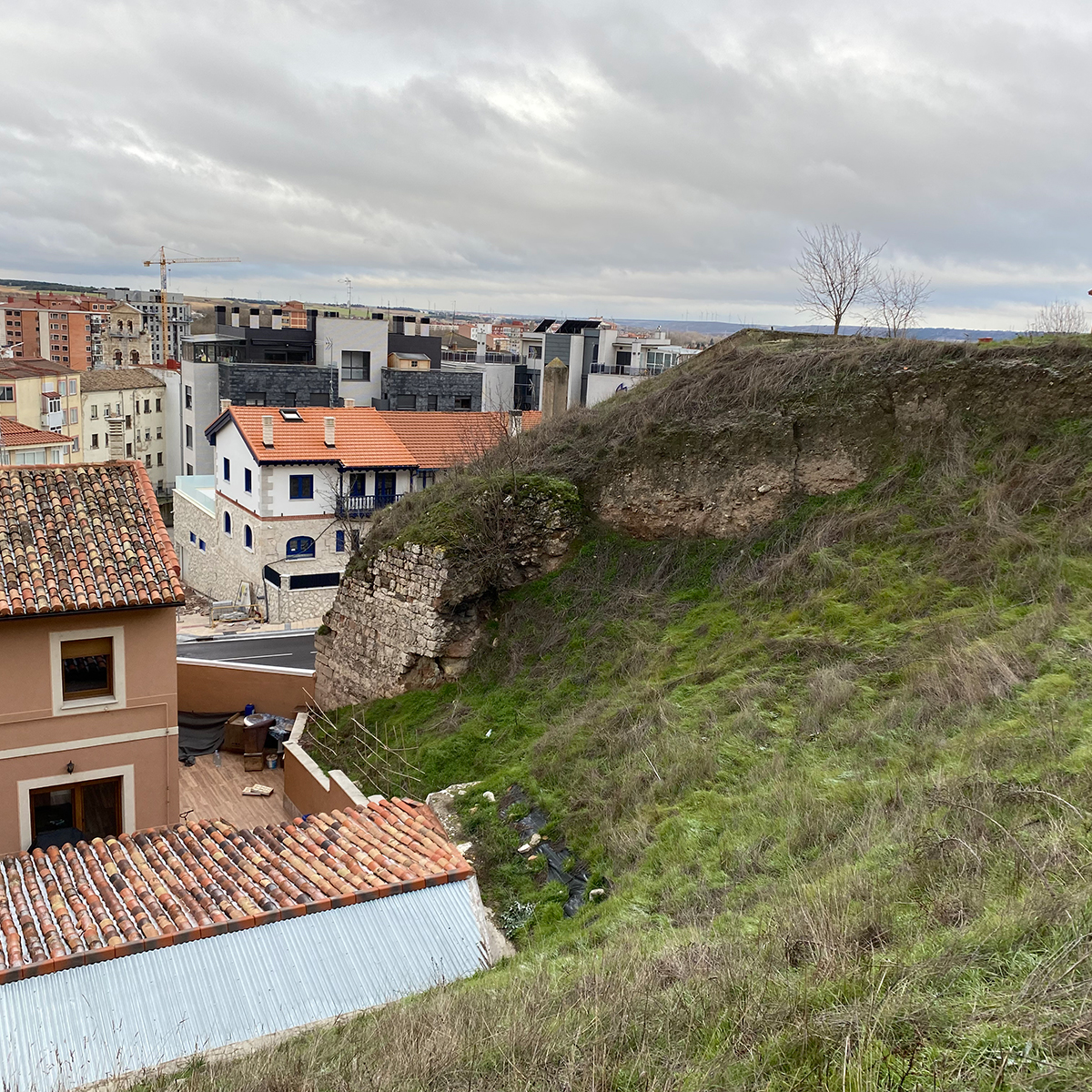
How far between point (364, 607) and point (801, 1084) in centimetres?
1398

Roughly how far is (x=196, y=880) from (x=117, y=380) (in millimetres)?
57517

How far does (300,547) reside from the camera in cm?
3331

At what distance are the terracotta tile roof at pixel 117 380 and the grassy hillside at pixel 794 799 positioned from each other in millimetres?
49826

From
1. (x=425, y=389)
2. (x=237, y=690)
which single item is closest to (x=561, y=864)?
(x=237, y=690)

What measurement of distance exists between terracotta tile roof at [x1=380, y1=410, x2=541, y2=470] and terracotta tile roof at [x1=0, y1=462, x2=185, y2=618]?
21489mm

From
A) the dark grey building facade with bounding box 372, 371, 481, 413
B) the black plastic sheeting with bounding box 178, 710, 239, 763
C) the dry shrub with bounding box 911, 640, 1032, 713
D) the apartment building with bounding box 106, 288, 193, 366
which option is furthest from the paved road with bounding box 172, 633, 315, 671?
the apartment building with bounding box 106, 288, 193, 366

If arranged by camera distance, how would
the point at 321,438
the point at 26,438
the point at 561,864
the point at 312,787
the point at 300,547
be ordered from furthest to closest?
the point at 26,438 → the point at 321,438 → the point at 300,547 → the point at 312,787 → the point at 561,864

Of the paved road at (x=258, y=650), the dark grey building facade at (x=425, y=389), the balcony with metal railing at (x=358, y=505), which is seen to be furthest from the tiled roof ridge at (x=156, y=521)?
the dark grey building facade at (x=425, y=389)

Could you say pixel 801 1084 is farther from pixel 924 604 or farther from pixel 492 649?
pixel 492 649

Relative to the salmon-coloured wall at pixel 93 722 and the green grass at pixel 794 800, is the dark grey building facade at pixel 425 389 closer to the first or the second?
the green grass at pixel 794 800

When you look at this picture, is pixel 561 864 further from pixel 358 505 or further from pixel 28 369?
pixel 28 369

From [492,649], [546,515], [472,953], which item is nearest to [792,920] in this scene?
[472,953]

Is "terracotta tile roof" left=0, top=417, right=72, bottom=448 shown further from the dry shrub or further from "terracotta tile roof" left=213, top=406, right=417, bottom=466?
the dry shrub

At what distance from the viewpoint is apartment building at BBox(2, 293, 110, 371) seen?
95.6m
